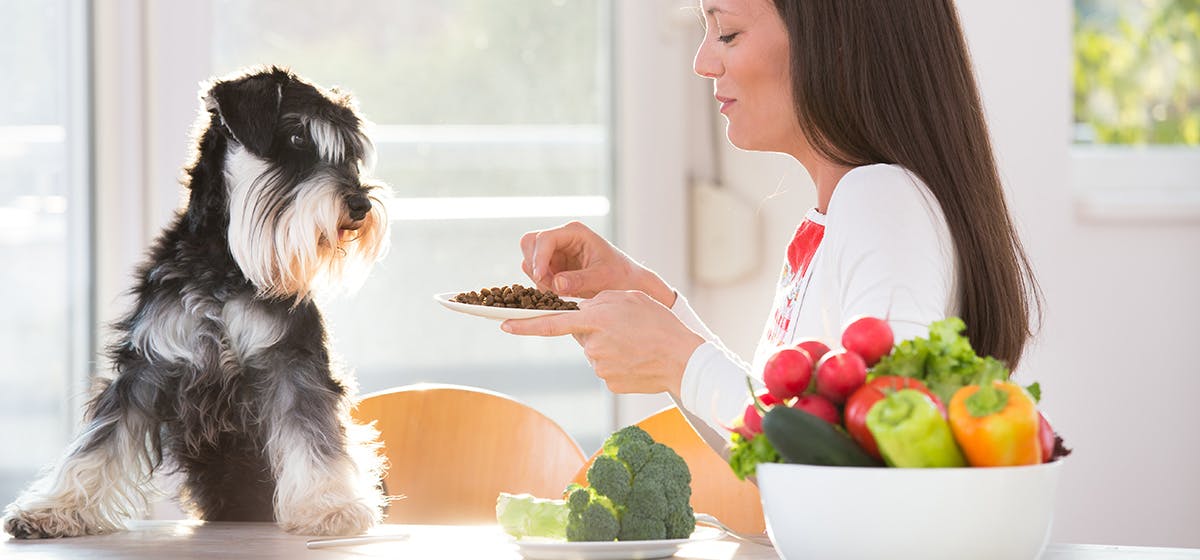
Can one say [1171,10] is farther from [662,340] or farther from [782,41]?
[662,340]

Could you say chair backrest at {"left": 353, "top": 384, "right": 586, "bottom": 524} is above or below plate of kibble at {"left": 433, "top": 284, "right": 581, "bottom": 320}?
below

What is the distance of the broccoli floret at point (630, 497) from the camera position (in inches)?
50.5

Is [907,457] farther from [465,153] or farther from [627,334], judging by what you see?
[465,153]

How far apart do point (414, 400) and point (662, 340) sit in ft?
2.50

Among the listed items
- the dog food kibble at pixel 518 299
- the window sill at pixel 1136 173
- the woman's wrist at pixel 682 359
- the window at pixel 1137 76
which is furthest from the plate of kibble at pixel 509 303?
the window at pixel 1137 76

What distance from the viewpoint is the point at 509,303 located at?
1575mm

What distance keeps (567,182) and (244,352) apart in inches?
73.0

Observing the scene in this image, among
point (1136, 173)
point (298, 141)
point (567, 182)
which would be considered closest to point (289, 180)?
point (298, 141)

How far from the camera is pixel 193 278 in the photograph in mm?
1626

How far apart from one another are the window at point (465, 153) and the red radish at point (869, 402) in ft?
7.08

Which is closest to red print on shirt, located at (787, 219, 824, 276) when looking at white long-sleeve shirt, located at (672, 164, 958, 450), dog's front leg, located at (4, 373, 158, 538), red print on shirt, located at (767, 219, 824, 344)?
red print on shirt, located at (767, 219, 824, 344)

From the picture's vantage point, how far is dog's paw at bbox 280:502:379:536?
1518mm

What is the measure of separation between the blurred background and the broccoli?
5.18 ft

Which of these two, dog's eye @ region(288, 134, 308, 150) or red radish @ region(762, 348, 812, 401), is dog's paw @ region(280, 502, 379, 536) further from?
red radish @ region(762, 348, 812, 401)
